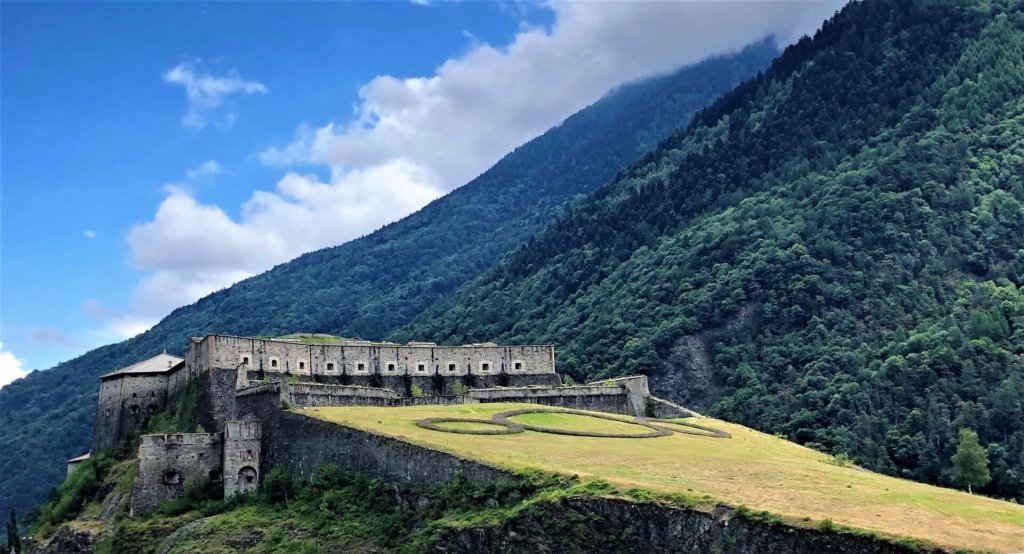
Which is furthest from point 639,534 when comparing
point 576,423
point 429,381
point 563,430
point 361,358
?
point 429,381

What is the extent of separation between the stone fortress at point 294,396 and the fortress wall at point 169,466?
0.20ft

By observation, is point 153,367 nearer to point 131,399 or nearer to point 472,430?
point 131,399

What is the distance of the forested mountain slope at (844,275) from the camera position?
124 meters

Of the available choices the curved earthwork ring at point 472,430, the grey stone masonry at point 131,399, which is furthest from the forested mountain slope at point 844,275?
the grey stone masonry at point 131,399

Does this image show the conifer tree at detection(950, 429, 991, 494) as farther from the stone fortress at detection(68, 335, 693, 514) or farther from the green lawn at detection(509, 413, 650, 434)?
the green lawn at detection(509, 413, 650, 434)

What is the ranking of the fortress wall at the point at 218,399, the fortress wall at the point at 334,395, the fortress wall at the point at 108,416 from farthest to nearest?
1. the fortress wall at the point at 108,416
2. the fortress wall at the point at 218,399
3. the fortress wall at the point at 334,395

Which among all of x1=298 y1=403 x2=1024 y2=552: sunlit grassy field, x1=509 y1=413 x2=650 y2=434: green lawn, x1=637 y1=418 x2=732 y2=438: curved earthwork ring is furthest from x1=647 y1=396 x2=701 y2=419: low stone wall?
x1=509 y1=413 x2=650 y2=434: green lawn

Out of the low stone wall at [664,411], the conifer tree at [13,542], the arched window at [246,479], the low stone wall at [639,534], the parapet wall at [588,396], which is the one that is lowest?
the conifer tree at [13,542]

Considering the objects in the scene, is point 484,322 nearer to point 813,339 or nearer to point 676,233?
point 676,233

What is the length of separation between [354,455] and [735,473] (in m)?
21.4

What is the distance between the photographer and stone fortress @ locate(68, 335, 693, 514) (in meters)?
69.0

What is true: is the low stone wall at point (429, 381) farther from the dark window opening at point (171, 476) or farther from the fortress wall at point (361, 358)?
the dark window opening at point (171, 476)

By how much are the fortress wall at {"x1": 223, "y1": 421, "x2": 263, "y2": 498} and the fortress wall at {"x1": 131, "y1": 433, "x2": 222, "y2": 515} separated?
1656mm

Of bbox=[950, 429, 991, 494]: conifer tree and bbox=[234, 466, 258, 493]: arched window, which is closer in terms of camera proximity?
bbox=[234, 466, 258, 493]: arched window
